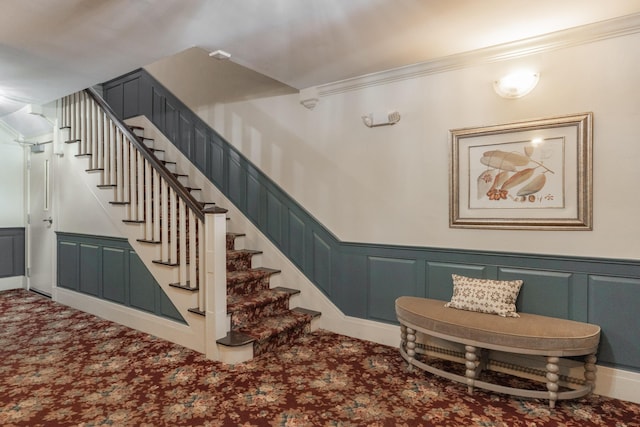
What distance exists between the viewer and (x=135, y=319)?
3.70m

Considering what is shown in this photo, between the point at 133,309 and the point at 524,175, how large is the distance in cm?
374

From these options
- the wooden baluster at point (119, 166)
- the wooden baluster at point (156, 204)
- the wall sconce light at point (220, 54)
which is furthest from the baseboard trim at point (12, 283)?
the wall sconce light at point (220, 54)

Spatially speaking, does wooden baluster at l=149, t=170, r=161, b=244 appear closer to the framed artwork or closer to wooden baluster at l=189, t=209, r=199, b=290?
wooden baluster at l=189, t=209, r=199, b=290

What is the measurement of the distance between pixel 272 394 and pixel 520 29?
2.88 metres

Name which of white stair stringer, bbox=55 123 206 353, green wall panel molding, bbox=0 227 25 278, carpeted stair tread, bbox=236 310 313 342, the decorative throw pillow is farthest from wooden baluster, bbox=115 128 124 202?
the decorative throw pillow

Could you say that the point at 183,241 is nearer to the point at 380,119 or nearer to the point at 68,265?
the point at 380,119

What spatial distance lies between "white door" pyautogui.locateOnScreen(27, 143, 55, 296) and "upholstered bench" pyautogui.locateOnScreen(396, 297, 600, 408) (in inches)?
189

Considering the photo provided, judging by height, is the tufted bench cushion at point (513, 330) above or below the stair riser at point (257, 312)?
above

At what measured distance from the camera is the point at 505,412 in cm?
221

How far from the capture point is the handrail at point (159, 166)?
3.04 meters

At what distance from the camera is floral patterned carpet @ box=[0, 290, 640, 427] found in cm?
214

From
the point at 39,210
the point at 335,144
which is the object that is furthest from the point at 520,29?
the point at 39,210

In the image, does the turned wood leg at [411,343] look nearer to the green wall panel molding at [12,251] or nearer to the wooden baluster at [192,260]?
the wooden baluster at [192,260]

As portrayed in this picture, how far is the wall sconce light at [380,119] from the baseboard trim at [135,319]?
7.44 feet
